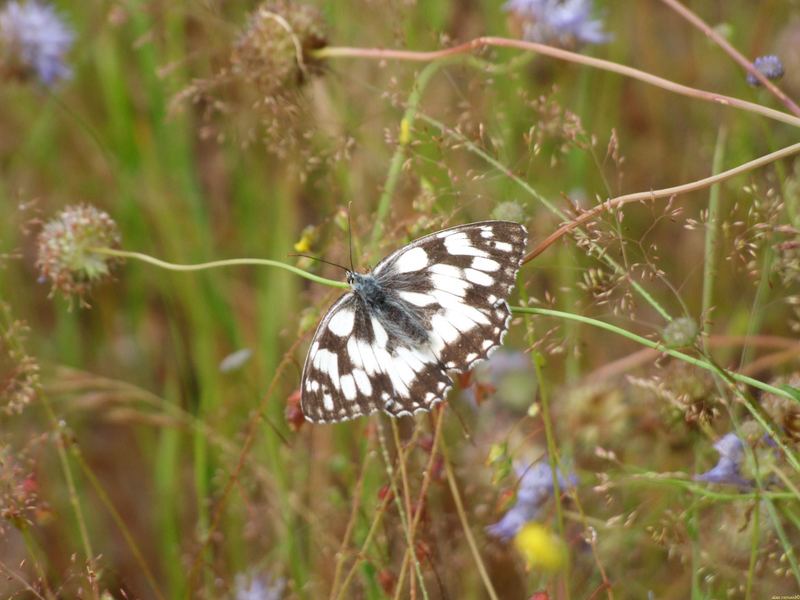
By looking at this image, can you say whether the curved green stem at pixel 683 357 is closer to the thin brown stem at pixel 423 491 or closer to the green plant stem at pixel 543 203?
the green plant stem at pixel 543 203

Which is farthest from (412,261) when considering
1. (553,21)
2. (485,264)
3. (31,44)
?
(31,44)

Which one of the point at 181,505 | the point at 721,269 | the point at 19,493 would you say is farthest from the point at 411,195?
the point at 19,493

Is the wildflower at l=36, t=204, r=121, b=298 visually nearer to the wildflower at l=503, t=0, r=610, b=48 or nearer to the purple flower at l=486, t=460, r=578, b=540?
the purple flower at l=486, t=460, r=578, b=540

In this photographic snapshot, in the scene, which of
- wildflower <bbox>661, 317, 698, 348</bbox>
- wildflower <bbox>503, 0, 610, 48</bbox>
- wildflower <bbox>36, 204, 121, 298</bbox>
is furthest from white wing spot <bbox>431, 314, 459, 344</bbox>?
wildflower <bbox>503, 0, 610, 48</bbox>

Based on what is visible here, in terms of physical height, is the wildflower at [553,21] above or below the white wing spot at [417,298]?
above

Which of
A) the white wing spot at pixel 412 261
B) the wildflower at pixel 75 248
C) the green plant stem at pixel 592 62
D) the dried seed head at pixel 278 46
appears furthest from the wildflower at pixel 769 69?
the wildflower at pixel 75 248
